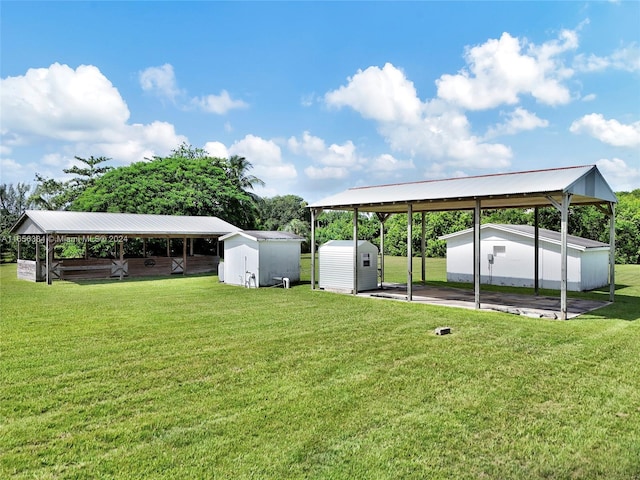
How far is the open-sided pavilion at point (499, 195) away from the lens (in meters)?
9.71

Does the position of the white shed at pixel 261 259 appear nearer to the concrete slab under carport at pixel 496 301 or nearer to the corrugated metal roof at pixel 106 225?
the concrete slab under carport at pixel 496 301

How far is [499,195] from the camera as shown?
34.0 feet

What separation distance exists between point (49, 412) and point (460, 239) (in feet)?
53.2

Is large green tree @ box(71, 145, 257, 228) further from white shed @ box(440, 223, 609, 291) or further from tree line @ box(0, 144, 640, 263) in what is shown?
white shed @ box(440, 223, 609, 291)

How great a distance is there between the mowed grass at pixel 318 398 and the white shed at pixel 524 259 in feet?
19.9

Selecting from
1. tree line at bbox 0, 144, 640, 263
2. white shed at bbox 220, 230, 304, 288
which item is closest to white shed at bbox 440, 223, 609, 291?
white shed at bbox 220, 230, 304, 288

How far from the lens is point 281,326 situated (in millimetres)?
8672

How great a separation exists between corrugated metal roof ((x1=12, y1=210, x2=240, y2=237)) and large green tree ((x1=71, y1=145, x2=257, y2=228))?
5.66 m

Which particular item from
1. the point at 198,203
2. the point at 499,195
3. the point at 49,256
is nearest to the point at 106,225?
the point at 49,256

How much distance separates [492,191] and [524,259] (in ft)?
22.4

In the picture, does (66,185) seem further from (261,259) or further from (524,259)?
(524,259)

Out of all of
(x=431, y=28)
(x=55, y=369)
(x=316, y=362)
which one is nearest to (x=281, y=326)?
(x=316, y=362)

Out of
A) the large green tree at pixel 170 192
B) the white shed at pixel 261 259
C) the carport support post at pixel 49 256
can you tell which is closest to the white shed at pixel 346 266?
the white shed at pixel 261 259

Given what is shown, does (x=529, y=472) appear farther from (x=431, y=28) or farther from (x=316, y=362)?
(x=431, y=28)
